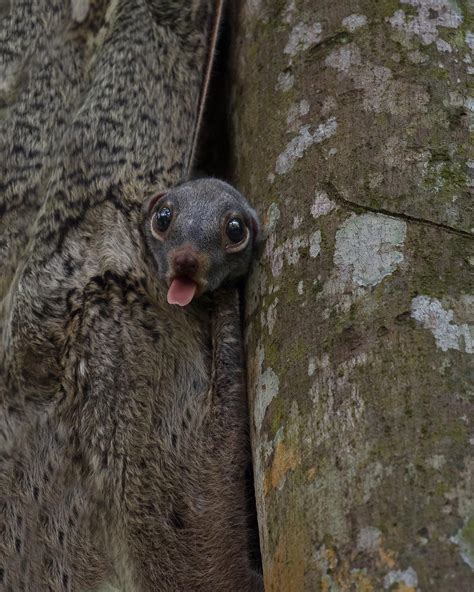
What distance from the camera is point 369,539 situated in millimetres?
2379

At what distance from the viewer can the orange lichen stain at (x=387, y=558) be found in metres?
2.30

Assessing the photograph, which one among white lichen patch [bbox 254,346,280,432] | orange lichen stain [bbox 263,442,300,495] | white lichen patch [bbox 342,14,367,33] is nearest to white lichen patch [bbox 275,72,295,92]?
white lichen patch [bbox 342,14,367,33]

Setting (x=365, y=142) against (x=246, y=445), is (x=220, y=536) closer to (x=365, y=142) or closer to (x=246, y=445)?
(x=246, y=445)

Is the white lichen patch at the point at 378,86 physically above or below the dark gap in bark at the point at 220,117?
below

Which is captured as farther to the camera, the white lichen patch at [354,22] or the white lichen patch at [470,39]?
the white lichen patch at [354,22]

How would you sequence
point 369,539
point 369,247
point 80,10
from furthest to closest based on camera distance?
1. point 80,10
2. point 369,247
3. point 369,539

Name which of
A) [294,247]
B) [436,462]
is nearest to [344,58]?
[294,247]

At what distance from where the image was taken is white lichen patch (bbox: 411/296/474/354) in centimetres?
268

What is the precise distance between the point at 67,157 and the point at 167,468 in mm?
1584

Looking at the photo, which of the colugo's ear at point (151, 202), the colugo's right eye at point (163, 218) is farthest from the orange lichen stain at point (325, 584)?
the colugo's ear at point (151, 202)

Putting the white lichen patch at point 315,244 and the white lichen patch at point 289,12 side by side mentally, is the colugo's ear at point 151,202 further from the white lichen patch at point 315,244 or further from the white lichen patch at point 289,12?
the white lichen patch at point 315,244

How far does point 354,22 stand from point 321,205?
850 mm

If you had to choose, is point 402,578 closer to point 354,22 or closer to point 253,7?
point 354,22

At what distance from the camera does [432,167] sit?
310 cm
